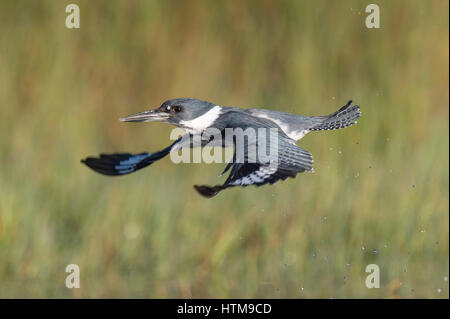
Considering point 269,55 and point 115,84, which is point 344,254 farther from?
point 115,84

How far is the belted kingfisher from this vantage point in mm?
2721

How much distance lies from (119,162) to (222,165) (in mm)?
2070

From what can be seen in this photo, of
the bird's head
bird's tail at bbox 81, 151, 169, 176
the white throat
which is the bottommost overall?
bird's tail at bbox 81, 151, 169, 176

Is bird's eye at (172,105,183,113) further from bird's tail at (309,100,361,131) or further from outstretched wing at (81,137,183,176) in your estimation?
bird's tail at (309,100,361,131)

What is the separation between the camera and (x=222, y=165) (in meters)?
5.27

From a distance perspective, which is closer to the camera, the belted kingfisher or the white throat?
the belted kingfisher

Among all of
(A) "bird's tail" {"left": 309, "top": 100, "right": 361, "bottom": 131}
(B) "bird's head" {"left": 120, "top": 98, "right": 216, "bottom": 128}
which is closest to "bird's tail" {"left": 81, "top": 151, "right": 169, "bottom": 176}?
(B) "bird's head" {"left": 120, "top": 98, "right": 216, "bottom": 128}

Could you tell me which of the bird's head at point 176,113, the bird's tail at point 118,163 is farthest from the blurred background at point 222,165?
the bird's head at point 176,113

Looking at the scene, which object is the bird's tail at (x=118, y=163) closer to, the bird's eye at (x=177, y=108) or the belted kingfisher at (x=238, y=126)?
the belted kingfisher at (x=238, y=126)

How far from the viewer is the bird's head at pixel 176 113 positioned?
312cm

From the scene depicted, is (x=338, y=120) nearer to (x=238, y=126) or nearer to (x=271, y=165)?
(x=238, y=126)

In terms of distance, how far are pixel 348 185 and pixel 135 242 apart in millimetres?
1287
